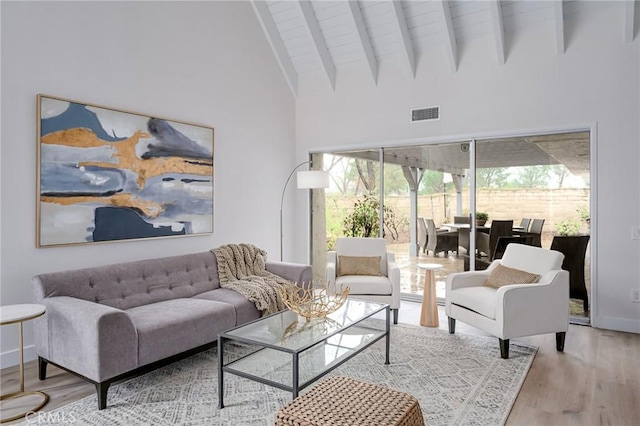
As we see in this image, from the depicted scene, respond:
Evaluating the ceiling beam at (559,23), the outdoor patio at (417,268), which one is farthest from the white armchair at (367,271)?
the ceiling beam at (559,23)

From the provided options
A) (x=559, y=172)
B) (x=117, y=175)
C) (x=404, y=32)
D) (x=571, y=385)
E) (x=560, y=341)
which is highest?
(x=404, y=32)

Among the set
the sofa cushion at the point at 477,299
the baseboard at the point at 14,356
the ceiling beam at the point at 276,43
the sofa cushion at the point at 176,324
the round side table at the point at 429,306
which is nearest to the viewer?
the sofa cushion at the point at 176,324

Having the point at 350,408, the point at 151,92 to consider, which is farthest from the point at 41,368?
the point at 151,92

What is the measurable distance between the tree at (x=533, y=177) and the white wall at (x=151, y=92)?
3.06 meters

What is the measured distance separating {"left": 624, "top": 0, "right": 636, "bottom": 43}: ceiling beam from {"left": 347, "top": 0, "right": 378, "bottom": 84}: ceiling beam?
2.66m

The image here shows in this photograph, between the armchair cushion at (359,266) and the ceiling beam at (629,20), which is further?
the armchair cushion at (359,266)

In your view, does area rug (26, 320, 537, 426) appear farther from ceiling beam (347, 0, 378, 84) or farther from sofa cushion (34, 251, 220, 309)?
ceiling beam (347, 0, 378, 84)

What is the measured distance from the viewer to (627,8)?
4070mm

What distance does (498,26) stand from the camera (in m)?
4.62

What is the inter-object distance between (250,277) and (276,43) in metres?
3.28

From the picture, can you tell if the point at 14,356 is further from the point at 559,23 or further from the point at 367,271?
the point at 559,23

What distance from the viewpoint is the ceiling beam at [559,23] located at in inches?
168

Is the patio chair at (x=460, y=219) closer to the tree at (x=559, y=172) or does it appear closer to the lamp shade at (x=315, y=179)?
the tree at (x=559, y=172)

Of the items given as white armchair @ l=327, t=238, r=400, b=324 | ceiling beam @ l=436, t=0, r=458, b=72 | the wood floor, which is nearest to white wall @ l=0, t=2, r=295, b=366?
the wood floor
